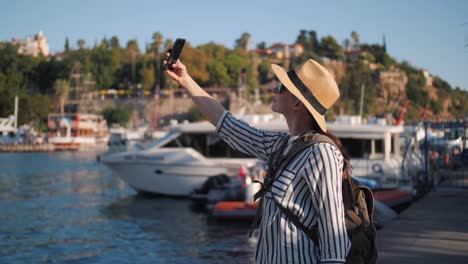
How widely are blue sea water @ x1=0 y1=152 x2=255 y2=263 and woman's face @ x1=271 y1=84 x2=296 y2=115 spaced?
353 inches

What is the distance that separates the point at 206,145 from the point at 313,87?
1817cm

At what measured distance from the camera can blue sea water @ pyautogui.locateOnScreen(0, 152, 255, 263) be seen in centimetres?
1229

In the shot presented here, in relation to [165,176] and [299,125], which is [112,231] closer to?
[165,176]

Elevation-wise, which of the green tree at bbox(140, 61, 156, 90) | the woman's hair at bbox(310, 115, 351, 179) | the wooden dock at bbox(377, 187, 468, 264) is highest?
the green tree at bbox(140, 61, 156, 90)

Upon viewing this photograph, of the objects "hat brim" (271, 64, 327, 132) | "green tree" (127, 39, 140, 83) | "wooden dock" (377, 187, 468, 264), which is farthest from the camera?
"green tree" (127, 39, 140, 83)

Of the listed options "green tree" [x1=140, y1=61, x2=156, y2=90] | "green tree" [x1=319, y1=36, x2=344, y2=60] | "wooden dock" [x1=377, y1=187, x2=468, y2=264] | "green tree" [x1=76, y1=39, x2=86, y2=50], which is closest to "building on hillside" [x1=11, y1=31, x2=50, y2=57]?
"green tree" [x1=76, y1=39, x2=86, y2=50]

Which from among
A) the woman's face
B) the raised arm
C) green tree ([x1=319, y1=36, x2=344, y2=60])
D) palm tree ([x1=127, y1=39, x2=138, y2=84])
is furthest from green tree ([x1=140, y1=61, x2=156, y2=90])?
the woman's face

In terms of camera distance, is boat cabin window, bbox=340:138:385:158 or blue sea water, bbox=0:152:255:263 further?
boat cabin window, bbox=340:138:385:158

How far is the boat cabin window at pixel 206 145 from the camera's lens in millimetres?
20781

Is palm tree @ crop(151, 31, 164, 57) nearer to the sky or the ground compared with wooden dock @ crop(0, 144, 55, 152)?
Answer: nearer to the sky

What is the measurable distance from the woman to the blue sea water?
9.00m

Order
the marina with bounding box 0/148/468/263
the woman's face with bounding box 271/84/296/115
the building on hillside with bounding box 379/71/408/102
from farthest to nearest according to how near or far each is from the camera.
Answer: the building on hillside with bounding box 379/71/408/102, the marina with bounding box 0/148/468/263, the woman's face with bounding box 271/84/296/115

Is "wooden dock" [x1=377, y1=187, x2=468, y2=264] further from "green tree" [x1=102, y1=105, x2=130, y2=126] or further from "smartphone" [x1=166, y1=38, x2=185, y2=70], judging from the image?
"green tree" [x1=102, y1=105, x2=130, y2=126]

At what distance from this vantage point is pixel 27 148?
80.8m
